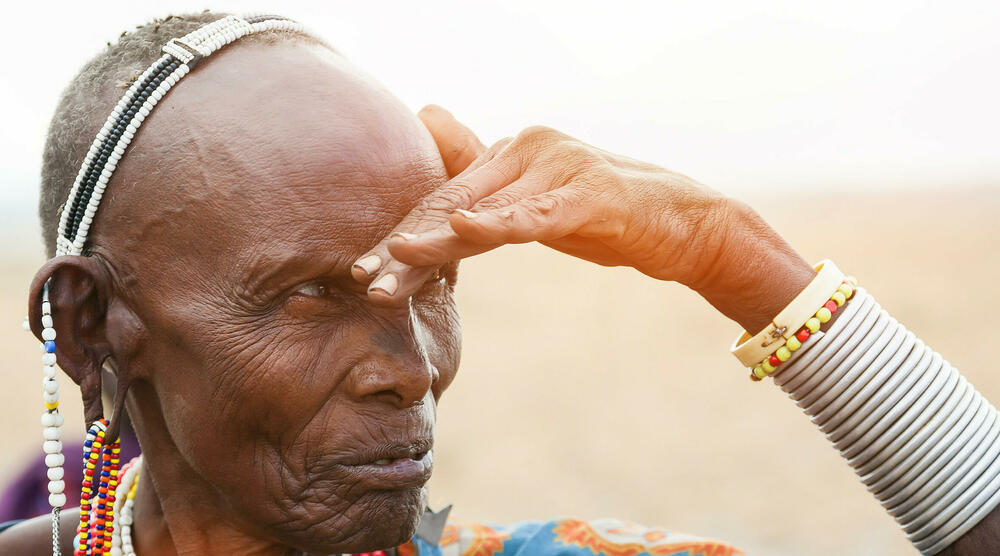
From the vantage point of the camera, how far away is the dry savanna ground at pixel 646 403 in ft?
32.6

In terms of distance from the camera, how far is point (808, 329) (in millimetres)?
2465

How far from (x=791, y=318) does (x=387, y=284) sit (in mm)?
1061

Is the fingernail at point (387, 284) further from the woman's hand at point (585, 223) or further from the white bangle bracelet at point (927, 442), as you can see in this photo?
the white bangle bracelet at point (927, 442)

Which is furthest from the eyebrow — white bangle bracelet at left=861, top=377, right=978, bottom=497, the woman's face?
white bangle bracelet at left=861, top=377, right=978, bottom=497

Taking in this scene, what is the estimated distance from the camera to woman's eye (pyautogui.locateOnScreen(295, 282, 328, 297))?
7.55ft

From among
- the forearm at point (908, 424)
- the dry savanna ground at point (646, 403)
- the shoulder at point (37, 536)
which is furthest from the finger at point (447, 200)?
the dry savanna ground at point (646, 403)

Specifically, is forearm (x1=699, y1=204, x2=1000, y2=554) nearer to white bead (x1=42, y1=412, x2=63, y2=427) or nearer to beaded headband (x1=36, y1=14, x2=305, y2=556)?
beaded headband (x1=36, y1=14, x2=305, y2=556)

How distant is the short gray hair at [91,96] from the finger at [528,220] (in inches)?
32.8

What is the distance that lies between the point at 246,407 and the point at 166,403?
223 mm

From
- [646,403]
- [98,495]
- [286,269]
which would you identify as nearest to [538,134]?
[286,269]

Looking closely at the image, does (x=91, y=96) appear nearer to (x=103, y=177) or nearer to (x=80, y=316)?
(x=103, y=177)

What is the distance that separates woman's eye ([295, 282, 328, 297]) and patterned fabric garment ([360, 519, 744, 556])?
3.04 ft

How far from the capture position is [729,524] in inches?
371

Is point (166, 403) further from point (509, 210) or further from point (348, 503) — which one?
point (509, 210)
